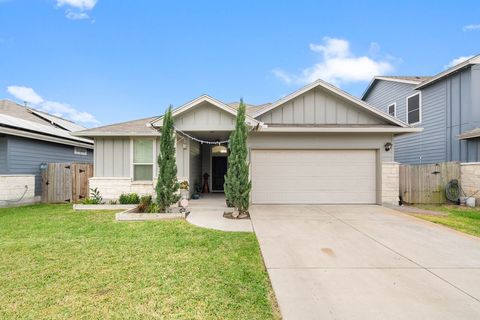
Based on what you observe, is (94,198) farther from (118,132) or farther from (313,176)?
(313,176)

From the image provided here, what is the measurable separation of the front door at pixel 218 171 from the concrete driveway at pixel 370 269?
7483mm

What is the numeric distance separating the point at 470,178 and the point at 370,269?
31.4 feet

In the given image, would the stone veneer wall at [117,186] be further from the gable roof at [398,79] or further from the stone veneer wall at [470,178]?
the gable roof at [398,79]

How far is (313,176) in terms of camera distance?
9648mm

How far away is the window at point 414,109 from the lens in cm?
1367

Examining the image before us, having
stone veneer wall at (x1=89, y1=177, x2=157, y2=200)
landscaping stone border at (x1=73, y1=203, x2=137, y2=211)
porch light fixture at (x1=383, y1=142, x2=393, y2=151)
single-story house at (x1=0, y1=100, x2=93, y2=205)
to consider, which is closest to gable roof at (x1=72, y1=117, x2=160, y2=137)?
single-story house at (x1=0, y1=100, x2=93, y2=205)

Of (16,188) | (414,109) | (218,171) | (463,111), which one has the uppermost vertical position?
(414,109)

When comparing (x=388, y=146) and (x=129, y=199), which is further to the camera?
(x=388, y=146)

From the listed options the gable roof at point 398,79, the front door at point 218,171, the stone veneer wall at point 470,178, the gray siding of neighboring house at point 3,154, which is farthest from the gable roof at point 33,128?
the gable roof at point 398,79

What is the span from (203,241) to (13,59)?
22797 mm

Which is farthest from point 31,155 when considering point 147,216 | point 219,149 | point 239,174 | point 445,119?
point 445,119

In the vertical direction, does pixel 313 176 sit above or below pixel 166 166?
below

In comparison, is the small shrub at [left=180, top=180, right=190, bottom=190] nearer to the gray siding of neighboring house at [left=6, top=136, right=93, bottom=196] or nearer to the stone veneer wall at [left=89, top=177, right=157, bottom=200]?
the stone veneer wall at [left=89, top=177, right=157, bottom=200]

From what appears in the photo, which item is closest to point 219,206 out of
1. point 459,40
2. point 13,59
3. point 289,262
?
point 289,262
